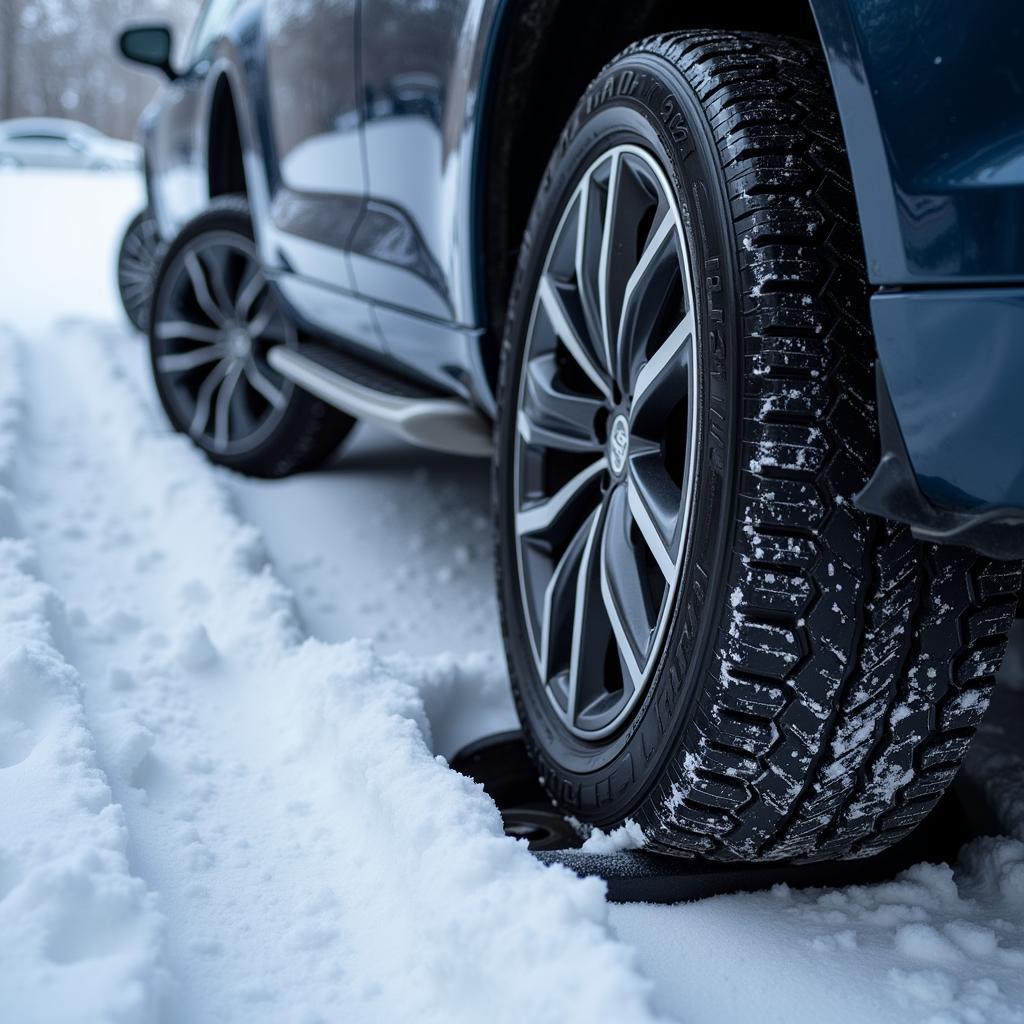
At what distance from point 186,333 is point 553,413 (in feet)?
6.76

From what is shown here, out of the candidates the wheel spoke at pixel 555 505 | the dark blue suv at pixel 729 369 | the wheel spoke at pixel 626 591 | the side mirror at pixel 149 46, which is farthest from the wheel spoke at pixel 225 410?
the wheel spoke at pixel 626 591

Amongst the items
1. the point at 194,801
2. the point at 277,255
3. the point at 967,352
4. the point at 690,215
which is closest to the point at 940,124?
the point at 967,352

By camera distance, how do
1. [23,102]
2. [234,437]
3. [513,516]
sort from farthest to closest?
[23,102]
[234,437]
[513,516]

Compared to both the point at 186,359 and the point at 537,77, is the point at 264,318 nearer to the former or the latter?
the point at 186,359

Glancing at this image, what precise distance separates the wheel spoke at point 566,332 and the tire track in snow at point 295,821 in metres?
0.58

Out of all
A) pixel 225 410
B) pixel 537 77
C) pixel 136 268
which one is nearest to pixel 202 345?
pixel 225 410

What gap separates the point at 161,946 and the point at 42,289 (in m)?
7.32

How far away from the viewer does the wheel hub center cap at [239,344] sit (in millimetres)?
3174

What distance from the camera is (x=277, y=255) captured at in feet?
9.22

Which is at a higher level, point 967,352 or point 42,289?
point 967,352

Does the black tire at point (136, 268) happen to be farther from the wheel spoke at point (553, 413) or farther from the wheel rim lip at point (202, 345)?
the wheel spoke at point (553, 413)

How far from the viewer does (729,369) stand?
114 centimetres

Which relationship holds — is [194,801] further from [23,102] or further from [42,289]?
[23,102]

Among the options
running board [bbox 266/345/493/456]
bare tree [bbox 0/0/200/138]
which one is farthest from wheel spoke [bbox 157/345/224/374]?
bare tree [bbox 0/0/200/138]
